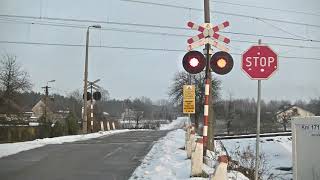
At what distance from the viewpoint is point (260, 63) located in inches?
330

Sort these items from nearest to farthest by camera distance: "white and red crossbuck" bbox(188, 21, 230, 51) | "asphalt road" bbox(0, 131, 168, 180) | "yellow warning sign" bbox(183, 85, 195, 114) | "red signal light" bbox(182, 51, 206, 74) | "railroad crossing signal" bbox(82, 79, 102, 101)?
"red signal light" bbox(182, 51, 206, 74), "asphalt road" bbox(0, 131, 168, 180), "white and red crossbuck" bbox(188, 21, 230, 51), "yellow warning sign" bbox(183, 85, 195, 114), "railroad crossing signal" bbox(82, 79, 102, 101)

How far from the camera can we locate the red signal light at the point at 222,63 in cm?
1137

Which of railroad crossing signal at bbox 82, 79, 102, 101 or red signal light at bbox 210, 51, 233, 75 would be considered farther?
railroad crossing signal at bbox 82, 79, 102, 101

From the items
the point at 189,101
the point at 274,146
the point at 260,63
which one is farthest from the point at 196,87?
the point at 260,63

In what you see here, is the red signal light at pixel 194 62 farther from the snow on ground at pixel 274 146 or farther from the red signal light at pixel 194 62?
the snow on ground at pixel 274 146

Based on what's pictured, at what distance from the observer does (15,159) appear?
51.0 feet

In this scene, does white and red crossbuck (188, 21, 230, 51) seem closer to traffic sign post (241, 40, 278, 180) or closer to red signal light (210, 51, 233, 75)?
red signal light (210, 51, 233, 75)

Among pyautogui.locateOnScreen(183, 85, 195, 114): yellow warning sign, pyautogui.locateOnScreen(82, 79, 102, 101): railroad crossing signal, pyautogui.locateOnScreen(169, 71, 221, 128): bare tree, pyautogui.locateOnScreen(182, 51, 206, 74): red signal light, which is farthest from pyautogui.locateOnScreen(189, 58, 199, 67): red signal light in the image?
pyautogui.locateOnScreen(169, 71, 221, 128): bare tree

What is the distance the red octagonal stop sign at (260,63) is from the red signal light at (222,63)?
2.95m

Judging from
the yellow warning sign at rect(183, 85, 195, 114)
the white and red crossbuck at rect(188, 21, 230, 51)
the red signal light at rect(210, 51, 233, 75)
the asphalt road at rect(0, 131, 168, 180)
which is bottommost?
the asphalt road at rect(0, 131, 168, 180)

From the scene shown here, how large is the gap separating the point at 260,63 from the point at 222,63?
121 inches

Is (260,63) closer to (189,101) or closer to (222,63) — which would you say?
(222,63)

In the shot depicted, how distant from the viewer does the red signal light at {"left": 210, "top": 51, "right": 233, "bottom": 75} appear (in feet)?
37.3

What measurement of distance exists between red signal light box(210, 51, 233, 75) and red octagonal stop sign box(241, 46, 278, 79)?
116 inches
